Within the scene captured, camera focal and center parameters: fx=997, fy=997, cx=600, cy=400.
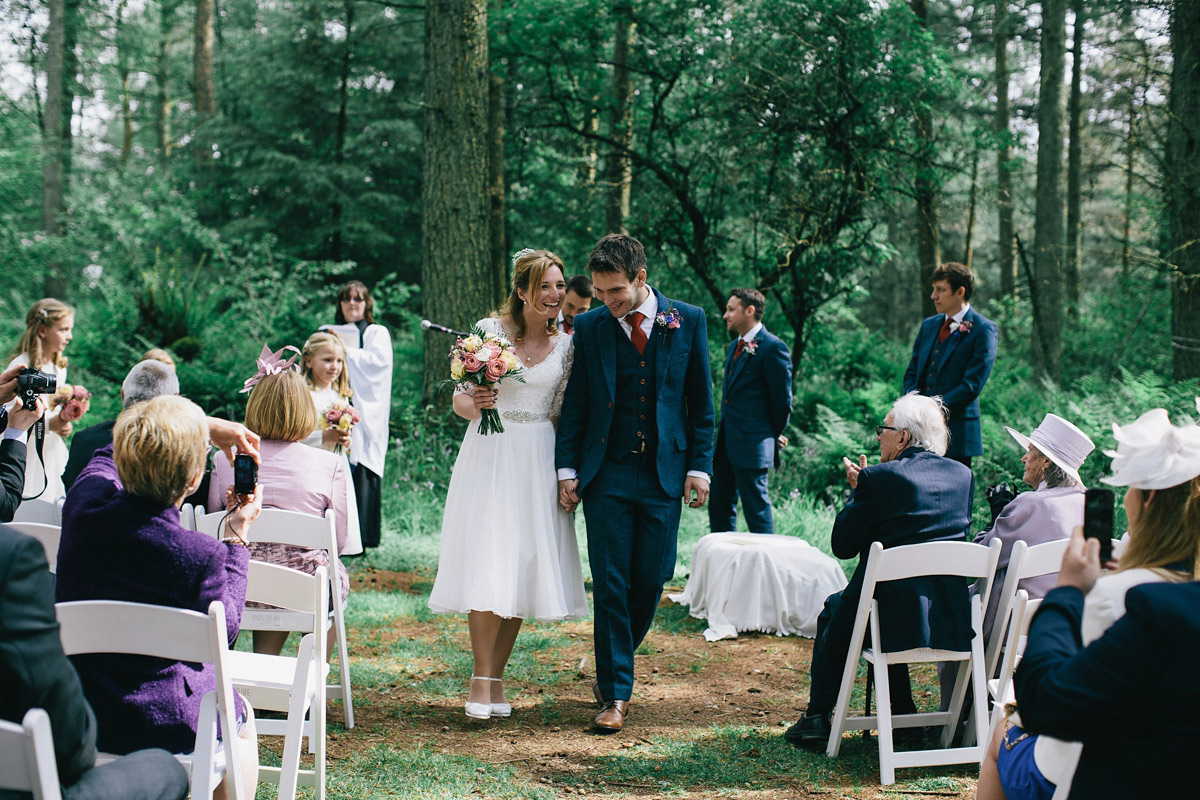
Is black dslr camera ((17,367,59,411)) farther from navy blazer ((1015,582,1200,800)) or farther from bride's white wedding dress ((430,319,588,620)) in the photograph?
navy blazer ((1015,582,1200,800))

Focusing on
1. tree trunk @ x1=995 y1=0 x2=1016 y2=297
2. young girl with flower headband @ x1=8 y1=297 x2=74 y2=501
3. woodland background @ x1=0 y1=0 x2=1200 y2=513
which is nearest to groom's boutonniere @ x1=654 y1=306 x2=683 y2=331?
young girl with flower headband @ x1=8 y1=297 x2=74 y2=501

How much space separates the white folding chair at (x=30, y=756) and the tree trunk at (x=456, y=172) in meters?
8.45

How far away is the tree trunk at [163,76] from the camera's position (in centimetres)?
2422

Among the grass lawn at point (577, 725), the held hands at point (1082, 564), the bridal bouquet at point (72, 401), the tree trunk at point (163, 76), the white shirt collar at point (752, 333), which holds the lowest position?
the grass lawn at point (577, 725)

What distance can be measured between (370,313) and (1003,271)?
1562 centimetres

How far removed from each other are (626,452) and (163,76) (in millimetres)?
24005

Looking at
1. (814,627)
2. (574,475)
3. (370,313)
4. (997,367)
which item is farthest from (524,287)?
(997,367)

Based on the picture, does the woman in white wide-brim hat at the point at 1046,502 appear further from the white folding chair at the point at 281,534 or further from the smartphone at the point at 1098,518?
the white folding chair at the point at 281,534

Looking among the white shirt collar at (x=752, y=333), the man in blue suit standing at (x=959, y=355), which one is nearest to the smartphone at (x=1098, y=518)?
the man in blue suit standing at (x=959, y=355)

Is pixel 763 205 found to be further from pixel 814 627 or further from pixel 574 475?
pixel 574 475

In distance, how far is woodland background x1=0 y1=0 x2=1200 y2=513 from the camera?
10.5 metres

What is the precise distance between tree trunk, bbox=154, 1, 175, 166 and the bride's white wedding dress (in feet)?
72.6

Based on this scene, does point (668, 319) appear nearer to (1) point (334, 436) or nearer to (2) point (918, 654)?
(2) point (918, 654)

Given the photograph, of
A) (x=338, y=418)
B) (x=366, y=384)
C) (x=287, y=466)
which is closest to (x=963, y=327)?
(x=338, y=418)
